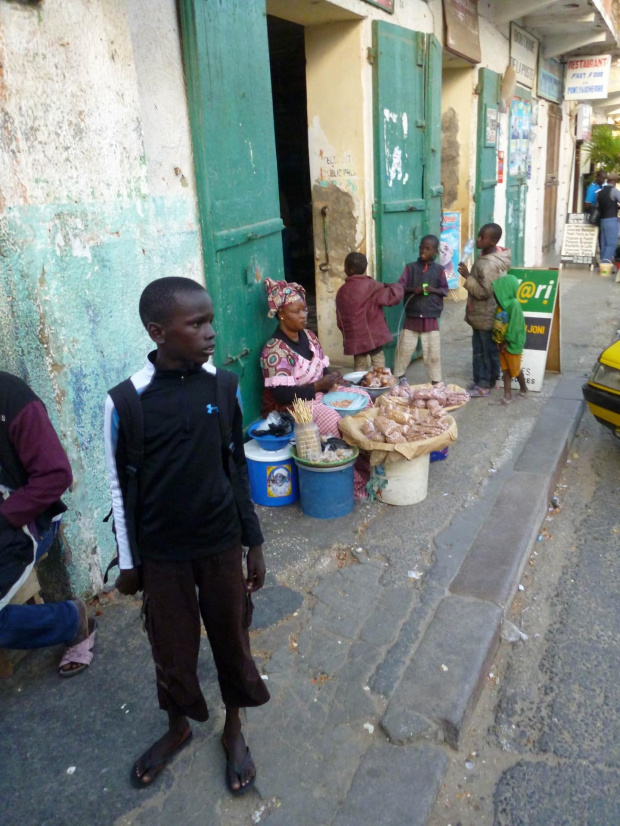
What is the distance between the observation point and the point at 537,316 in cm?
635

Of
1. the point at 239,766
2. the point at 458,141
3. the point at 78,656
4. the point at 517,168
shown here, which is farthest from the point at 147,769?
the point at 517,168

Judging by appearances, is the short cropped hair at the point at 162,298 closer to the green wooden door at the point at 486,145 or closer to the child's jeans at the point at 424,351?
the child's jeans at the point at 424,351

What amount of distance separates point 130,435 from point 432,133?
618cm

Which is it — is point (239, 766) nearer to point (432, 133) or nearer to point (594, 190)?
point (432, 133)

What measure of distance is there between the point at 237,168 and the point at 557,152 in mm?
13008

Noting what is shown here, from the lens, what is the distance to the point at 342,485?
410cm

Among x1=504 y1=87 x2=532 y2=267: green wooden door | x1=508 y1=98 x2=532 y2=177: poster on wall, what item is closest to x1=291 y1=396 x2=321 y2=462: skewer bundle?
x1=504 y1=87 x2=532 y2=267: green wooden door

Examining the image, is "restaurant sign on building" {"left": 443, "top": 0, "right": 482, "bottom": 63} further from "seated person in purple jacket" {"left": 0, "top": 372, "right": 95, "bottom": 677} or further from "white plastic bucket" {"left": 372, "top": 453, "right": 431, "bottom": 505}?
"seated person in purple jacket" {"left": 0, "top": 372, "right": 95, "bottom": 677}

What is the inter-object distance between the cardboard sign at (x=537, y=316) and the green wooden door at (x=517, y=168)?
5070 millimetres

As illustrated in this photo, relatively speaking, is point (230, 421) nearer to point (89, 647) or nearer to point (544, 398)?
point (89, 647)

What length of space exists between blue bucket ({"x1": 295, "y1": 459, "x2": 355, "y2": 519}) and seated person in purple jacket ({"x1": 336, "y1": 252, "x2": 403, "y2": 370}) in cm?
196

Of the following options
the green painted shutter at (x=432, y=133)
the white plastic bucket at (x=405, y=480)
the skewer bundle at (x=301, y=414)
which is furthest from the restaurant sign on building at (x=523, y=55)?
the skewer bundle at (x=301, y=414)

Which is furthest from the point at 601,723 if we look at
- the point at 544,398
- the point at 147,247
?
the point at 544,398

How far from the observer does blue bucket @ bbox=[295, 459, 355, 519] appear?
13.2 ft
